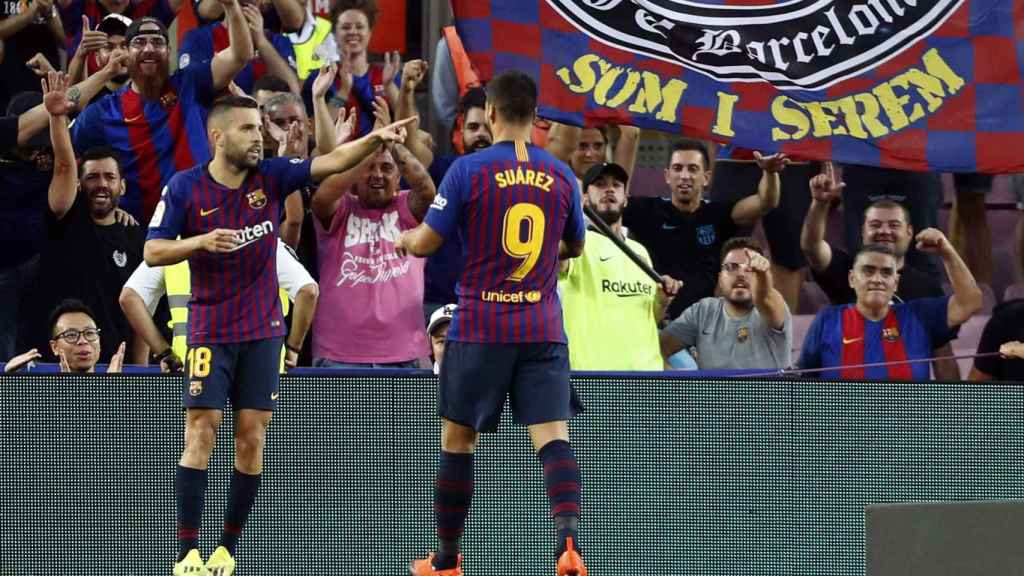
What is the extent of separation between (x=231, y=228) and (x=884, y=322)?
12.5 ft

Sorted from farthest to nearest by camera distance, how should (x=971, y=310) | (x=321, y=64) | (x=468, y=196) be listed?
1. (x=321, y=64)
2. (x=971, y=310)
3. (x=468, y=196)

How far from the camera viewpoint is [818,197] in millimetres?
10875

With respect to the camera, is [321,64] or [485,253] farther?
[321,64]

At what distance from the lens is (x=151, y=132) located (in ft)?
35.3

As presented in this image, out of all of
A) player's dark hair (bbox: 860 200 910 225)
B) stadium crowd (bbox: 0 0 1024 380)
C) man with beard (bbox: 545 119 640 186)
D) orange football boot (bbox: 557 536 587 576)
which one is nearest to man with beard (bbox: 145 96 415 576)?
stadium crowd (bbox: 0 0 1024 380)

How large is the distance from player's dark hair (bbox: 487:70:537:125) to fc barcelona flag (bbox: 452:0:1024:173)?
1.92 m

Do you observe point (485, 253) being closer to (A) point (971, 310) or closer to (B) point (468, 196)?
(B) point (468, 196)

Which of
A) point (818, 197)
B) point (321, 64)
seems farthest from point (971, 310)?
point (321, 64)

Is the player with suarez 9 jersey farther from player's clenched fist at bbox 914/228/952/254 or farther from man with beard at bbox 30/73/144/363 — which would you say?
man with beard at bbox 30/73/144/363

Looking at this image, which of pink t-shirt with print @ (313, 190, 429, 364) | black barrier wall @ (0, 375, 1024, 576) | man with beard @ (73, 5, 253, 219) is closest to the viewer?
black barrier wall @ (0, 375, 1024, 576)

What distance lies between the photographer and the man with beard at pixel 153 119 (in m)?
10.7

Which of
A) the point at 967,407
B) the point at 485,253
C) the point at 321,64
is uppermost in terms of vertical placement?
the point at 321,64

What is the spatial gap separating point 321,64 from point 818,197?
10.6 ft

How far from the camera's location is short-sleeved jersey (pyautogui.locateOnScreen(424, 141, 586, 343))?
7703mm
